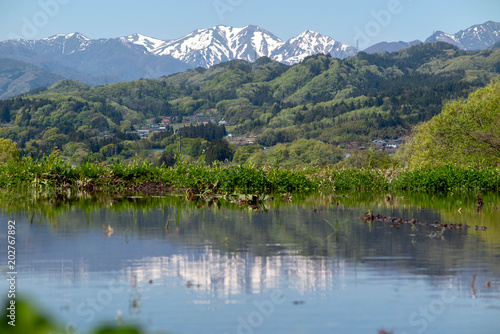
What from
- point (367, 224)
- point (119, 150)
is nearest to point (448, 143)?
point (367, 224)

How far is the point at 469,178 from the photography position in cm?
1827

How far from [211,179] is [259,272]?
34.3 feet

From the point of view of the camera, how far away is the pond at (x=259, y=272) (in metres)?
4.29

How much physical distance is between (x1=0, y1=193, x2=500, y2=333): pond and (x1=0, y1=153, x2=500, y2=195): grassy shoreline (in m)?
5.42

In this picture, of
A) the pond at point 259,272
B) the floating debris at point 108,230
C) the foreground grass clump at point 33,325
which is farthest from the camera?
the floating debris at point 108,230

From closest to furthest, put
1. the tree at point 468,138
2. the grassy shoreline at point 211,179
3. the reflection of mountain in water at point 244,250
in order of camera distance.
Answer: the reflection of mountain in water at point 244,250, the grassy shoreline at point 211,179, the tree at point 468,138

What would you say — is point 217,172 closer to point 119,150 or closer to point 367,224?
point 367,224

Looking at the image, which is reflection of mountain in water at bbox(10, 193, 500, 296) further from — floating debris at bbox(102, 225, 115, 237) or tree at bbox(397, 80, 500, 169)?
tree at bbox(397, 80, 500, 169)

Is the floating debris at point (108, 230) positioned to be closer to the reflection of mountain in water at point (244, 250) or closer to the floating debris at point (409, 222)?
the reflection of mountain in water at point (244, 250)

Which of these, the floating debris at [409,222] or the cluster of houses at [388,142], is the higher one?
the cluster of houses at [388,142]

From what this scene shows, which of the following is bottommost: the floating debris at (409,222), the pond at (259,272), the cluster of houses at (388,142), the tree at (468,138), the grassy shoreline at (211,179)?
the pond at (259,272)

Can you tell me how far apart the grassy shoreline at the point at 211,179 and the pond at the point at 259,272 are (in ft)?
17.8

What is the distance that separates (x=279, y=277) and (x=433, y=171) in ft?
46.7

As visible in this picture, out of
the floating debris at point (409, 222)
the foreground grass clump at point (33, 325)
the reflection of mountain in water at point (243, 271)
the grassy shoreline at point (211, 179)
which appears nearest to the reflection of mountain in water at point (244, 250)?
the reflection of mountain in water at point (243, 271)
